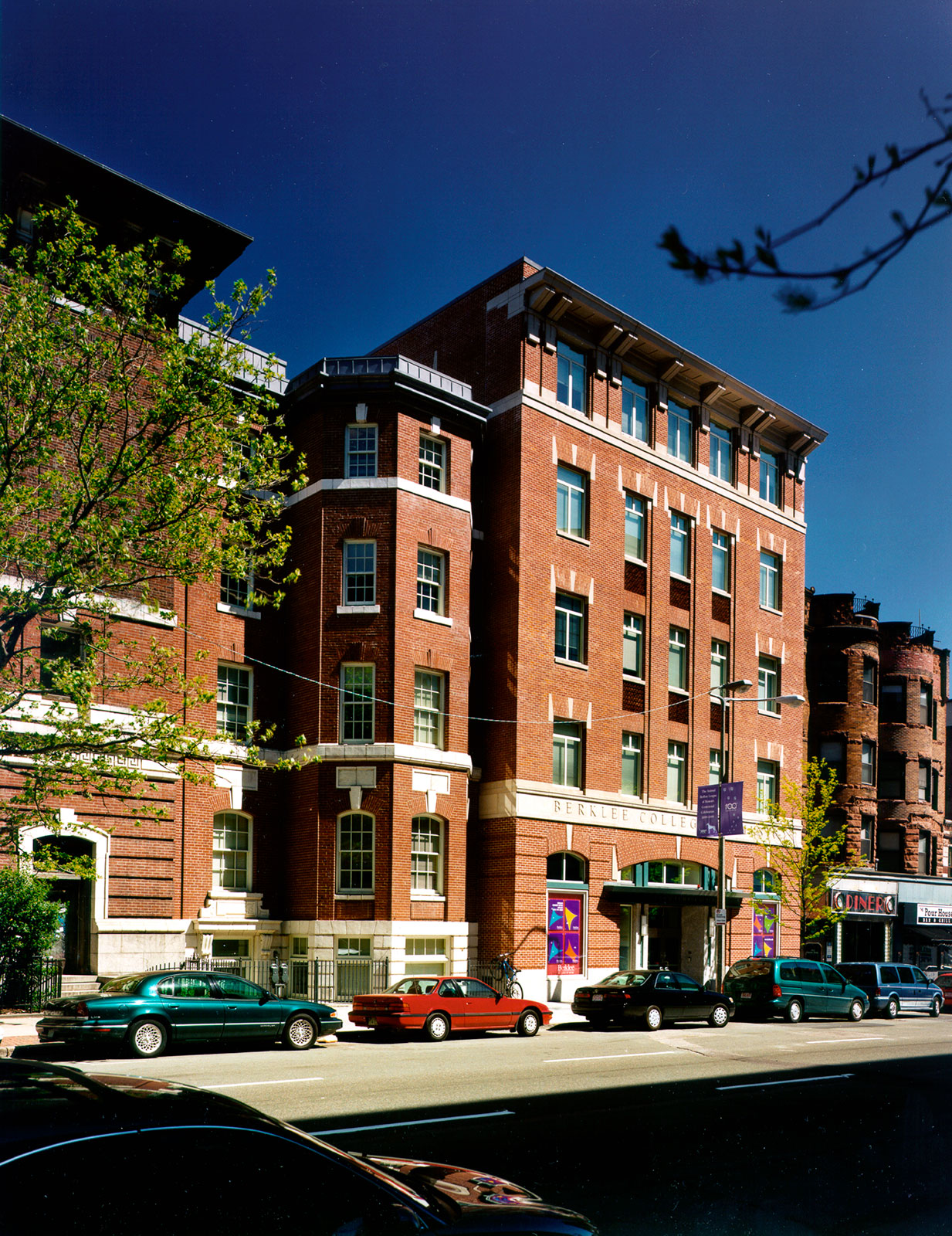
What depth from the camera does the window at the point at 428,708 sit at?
30406mm

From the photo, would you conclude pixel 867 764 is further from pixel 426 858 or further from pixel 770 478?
pixel 426 858

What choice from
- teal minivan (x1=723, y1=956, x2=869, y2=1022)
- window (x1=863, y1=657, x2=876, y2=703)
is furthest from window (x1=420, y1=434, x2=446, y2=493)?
window (x1=863, y1=657, x2=876, y2=703)

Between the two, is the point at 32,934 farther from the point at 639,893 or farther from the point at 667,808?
the point at 667,808

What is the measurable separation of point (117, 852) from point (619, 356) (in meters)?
21.3

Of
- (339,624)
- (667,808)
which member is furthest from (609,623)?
(339,624)

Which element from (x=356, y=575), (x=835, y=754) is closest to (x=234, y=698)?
(x=356, y=575)

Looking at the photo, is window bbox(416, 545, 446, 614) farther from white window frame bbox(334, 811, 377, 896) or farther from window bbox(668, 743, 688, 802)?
window bbox(668, 743, 688, 802)

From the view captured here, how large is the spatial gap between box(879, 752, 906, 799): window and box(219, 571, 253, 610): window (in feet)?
113

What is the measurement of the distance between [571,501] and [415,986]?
1651 centimetres

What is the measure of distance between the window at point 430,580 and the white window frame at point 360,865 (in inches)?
234

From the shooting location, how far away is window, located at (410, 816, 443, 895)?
29.7 meters

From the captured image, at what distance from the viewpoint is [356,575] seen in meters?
30.5

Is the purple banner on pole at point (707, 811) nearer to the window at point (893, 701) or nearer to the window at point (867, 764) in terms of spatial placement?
the window at point (867, 764)

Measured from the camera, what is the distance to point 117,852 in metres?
25.4
